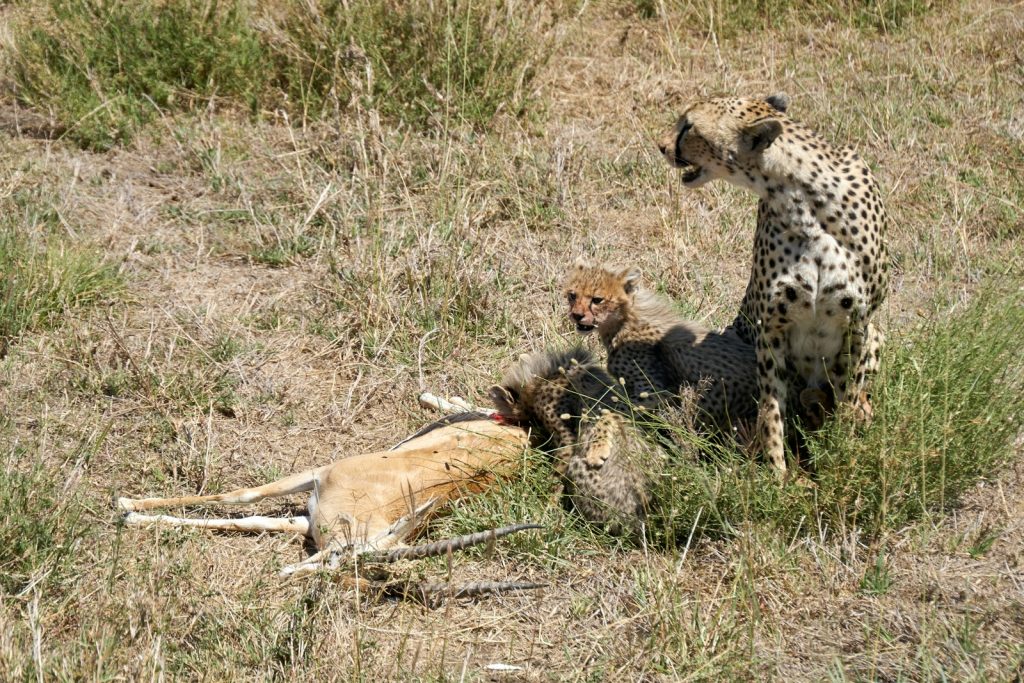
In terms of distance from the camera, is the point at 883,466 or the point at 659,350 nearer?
the point at 883,466

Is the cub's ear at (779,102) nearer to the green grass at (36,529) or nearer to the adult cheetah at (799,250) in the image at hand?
the adult cheetah at (799,250)

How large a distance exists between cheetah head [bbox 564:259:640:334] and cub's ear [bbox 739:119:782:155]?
2.62 feet

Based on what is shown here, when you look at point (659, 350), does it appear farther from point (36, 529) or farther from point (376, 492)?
point (36, 529)

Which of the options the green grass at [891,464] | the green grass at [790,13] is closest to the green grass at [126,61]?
the green grass at [790,13]

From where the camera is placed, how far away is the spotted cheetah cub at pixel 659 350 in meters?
3.84

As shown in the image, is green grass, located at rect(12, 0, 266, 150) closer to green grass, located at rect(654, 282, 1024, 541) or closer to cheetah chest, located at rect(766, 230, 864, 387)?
cheetah chest, located at rect(766, 230, 864, 387)

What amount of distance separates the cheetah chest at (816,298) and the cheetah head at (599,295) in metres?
0.72

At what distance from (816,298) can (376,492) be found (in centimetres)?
144

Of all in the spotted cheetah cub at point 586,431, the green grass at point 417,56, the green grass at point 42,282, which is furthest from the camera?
the green grass at point 417,56

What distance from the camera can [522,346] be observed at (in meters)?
4.75

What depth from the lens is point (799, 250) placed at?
3.53 meters

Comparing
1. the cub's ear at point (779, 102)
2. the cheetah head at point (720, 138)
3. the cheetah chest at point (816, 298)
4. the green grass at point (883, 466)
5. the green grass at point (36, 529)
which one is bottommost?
the green grass at point (36, 529)

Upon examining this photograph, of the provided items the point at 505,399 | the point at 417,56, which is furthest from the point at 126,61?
the point at 505,399

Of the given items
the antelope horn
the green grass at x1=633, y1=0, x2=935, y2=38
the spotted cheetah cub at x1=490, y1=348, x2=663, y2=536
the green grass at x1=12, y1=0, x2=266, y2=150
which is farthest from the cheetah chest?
the green grass at x1=633, y1=0, x2=935, y2=38
